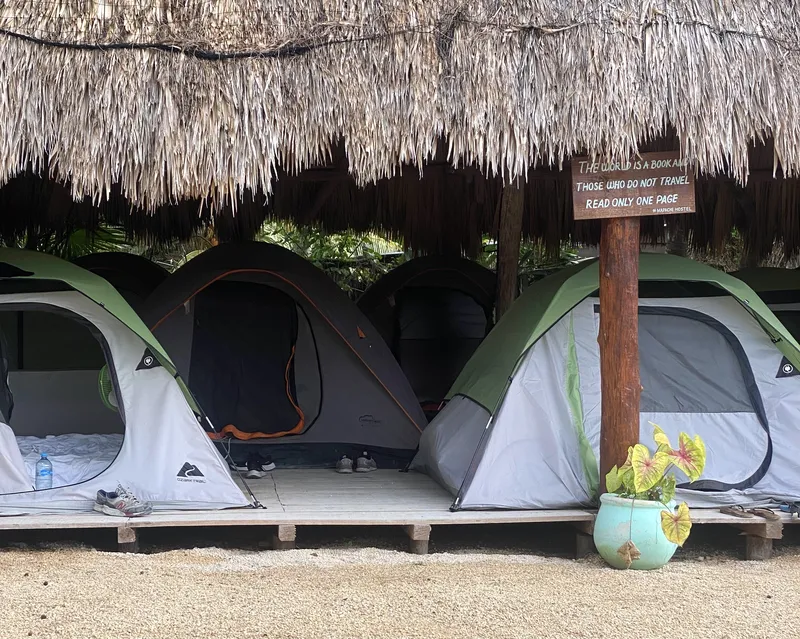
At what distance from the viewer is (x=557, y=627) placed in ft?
10.7

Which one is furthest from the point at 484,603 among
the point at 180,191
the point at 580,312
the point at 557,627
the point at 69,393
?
the point at 69,393

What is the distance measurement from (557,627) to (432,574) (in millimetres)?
787

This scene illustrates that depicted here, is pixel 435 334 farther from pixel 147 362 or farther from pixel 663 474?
pixel 663 474

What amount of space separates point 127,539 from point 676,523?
8.42 ft

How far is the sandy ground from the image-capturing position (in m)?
3.23

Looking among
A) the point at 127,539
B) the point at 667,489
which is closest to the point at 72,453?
the point at 127,539

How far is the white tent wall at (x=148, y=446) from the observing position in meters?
4.38

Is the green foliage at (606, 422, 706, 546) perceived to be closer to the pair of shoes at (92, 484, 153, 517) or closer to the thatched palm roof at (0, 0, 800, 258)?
the thatched palm roof at (0, 0, 800, 258)

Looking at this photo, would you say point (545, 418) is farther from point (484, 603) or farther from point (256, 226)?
point (256, 226)

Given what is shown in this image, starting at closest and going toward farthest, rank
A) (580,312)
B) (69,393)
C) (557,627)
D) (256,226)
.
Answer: (557,627) < (580,312) < (69,393) < (256,226)

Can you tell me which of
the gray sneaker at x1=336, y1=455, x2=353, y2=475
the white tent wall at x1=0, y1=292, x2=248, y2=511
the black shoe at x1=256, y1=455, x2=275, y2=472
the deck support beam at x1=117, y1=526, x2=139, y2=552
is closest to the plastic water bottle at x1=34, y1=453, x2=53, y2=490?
the white tent wall at x1=0, y1=292, x2=248, y2=511

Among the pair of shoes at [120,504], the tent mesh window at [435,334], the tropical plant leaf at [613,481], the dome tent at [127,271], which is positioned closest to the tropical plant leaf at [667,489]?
the tropical plant leaf at [613,481]

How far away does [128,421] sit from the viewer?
4488mm

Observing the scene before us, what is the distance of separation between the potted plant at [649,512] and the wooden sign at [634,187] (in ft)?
3.62
